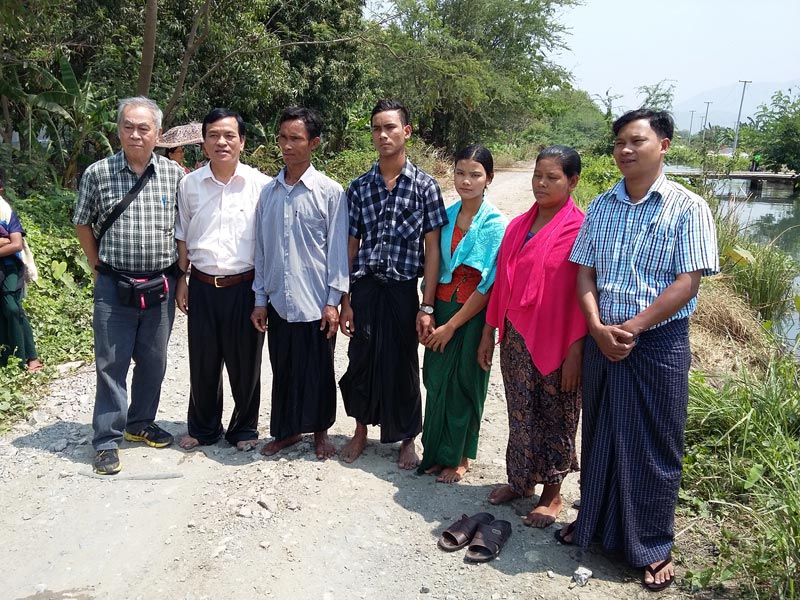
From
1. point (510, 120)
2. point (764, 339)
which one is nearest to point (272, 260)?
point (764, 339)

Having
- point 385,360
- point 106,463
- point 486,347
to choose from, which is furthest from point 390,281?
point 106,463

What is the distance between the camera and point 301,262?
11.8ft

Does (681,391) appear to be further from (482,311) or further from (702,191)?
(702,191)

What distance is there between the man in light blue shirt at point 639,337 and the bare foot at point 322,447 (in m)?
1.55

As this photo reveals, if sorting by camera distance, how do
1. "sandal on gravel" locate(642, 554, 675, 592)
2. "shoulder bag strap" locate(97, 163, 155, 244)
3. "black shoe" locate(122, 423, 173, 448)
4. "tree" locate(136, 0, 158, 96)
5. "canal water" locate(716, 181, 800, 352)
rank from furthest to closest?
"canal water" locate(716, 181, 800, 352) < "tree" locate(136, 0, 158, 96) < "black shoe" locate(122, 423, 173, 448) < "shoulder bag strap" locate(97, 163, 155, 244) < "sandal on gravel" locate(642, 554, 675, 592)

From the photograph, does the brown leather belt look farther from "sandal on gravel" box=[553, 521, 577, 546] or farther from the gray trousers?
"sandal on gravel" box=[553, 521, 577, 546]

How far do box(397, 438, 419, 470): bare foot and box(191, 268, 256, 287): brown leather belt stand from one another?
1.29 metres

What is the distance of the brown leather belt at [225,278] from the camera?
3.71 meters

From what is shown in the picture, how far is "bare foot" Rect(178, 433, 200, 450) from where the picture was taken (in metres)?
3.99

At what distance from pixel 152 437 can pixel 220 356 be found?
68 cm

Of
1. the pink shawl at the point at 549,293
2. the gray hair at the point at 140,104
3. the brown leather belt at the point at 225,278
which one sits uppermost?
the gray hair at the point at 140,104

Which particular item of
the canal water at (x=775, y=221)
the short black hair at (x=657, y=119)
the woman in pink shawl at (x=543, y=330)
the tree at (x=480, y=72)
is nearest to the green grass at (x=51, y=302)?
the woman in pink shawl at (x=543, y=330)

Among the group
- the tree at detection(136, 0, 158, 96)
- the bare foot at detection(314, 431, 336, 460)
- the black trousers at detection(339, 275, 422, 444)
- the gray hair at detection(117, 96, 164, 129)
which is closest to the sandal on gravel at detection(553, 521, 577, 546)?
the black trousers at detection(339, 275, 422, 444)

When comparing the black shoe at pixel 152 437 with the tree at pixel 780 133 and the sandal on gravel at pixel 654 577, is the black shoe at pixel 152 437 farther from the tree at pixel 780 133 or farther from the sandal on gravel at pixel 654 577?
the tree at pixel 780 133
